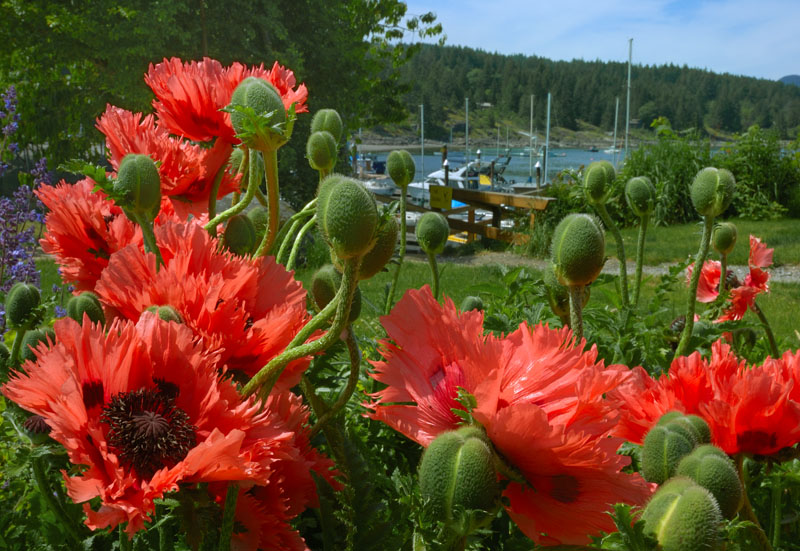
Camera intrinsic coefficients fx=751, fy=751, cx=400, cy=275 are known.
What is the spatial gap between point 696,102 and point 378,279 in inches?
2729

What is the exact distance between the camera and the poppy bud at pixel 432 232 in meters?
1.74

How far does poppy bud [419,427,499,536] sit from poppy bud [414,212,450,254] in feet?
4.08

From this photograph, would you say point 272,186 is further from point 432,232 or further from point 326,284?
point 432,232

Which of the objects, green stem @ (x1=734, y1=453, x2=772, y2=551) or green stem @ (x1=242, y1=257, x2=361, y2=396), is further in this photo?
green stem @ (x1=734, y1=453, x2=772, y2=551)

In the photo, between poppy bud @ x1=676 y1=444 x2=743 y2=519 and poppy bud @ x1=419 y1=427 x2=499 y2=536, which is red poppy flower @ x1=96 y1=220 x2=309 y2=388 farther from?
poppy bud @ x1=676 y1=444 x2=743 y2=519

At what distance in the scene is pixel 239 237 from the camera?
0.90m

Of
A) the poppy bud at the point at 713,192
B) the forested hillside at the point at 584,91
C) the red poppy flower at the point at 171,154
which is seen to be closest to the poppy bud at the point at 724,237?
the poppy bud at the point at 713,192

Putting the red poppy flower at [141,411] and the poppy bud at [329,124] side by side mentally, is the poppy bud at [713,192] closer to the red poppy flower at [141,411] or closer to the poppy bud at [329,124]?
the poppy bud at [329,124]

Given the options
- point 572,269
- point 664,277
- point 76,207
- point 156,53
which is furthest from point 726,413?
point 156,53

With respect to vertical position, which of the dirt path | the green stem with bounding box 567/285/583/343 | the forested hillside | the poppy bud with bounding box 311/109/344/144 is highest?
the forested hillside

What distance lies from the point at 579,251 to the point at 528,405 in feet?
1.01

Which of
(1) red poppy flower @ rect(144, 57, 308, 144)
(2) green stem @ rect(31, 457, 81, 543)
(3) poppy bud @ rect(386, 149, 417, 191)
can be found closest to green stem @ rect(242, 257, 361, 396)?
(2) green stem @ rect(31, 457, 81, 543)

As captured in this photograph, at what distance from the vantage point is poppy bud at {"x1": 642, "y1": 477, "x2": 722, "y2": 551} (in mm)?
498

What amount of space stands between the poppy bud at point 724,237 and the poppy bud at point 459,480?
146 centimetres
